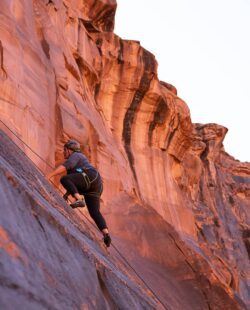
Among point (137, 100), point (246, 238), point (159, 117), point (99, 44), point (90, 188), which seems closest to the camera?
point (90, 188)

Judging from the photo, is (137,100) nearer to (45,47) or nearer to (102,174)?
(102,174)

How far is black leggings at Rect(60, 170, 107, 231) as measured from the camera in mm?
7215

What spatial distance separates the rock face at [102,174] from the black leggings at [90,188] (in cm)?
44

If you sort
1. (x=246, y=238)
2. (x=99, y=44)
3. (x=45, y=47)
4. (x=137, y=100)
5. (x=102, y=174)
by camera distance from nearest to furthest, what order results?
(x=45, y=47), (x=102, y=174), (x=99, y=44), (x=137, y=100), (x=246, y=238)

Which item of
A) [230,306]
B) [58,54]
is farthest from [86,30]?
[230,306]

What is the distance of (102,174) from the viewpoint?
14664 millimetres

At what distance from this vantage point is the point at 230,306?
1176 centimetres

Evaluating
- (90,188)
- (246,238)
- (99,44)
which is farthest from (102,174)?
(246,238)

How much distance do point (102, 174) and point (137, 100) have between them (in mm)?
7118

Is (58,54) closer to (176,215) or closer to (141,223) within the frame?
(141,223)

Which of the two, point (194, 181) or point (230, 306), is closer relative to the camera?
point (230, 306)

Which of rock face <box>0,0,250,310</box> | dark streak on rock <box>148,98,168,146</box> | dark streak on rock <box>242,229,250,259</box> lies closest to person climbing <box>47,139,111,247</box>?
rock face <box>0,0,250,310</box>

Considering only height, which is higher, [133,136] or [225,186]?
[133,136]

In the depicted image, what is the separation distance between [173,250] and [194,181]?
1965cm
